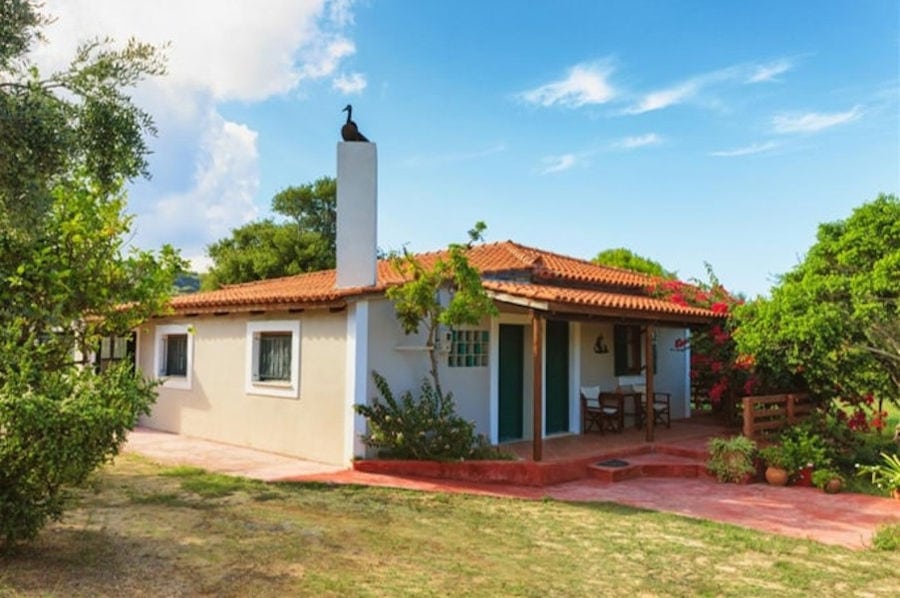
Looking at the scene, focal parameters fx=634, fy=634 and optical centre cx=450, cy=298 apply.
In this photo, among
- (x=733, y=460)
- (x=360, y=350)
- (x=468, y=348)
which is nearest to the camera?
(x=733, y=460)

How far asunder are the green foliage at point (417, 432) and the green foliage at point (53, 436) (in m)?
5.21

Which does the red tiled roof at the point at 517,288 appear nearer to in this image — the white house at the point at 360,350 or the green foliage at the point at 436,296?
the white house at the point at 360,350

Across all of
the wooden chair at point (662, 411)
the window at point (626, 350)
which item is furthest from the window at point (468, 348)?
the wooden chair at point (662, 411)

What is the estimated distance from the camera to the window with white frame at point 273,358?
12062mm

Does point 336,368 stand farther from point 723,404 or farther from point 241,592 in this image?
point 723,404

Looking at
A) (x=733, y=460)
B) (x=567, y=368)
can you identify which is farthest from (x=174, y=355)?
(x=733, y=460)

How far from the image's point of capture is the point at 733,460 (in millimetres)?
10625

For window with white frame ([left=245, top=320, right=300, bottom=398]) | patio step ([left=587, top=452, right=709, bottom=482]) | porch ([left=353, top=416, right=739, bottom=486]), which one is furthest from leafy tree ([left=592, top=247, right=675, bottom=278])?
window with white frame ([left=245, top=320, right=300, bottom=398])

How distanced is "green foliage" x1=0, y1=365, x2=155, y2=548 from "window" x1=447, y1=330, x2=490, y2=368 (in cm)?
693

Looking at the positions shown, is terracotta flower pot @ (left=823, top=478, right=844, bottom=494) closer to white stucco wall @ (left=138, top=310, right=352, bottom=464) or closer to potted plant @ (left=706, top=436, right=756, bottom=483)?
potted plant @ (left=706, top=436, right=756, bottom=483)

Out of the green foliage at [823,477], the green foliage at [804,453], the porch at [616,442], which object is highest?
the green foliage at [804,453]

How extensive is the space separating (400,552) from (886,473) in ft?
26.5

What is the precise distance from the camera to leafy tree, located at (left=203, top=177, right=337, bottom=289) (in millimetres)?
35094

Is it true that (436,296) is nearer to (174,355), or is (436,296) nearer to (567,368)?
(567,368)
